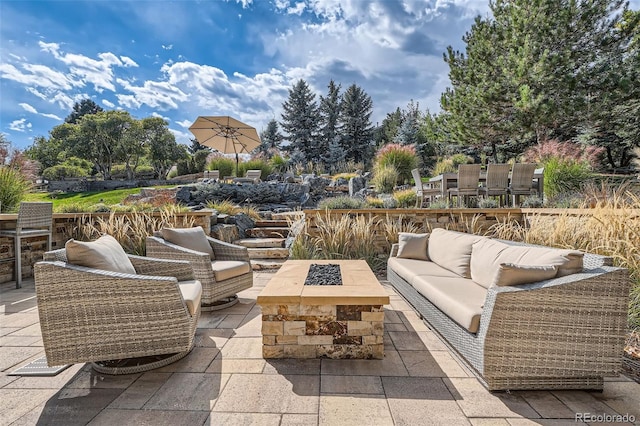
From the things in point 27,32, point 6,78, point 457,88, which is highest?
point 457,88

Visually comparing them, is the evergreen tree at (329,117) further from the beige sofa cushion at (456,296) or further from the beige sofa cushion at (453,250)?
the beige sofa cushion at (456,296)

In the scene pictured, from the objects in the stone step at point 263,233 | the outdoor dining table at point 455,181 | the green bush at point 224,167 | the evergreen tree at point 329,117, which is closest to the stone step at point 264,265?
the stone step at point 263,233

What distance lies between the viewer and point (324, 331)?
2.12 meters

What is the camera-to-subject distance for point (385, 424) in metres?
1.46

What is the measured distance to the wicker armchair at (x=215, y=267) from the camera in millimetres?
2969

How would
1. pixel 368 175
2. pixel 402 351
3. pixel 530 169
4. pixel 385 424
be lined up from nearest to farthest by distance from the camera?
pixel 385 424, pixel 402 351, pixel 530 169, pixel 368 175

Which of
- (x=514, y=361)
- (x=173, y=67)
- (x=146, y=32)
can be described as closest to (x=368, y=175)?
(x=173, y=67)

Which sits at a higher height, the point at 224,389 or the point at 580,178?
the point at 580,178

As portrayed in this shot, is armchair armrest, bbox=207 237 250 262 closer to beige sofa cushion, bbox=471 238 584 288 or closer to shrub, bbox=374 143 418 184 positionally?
beige sofa cushion, bbox=471 238 584 288

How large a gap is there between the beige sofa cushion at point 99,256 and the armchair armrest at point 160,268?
0.09 m

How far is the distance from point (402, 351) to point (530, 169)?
4745mm

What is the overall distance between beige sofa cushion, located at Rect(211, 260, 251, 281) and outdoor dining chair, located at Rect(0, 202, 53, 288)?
8.68 feet

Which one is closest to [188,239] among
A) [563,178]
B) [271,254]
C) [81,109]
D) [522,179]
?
[271,254]

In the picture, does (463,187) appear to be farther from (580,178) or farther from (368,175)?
(368,175)
